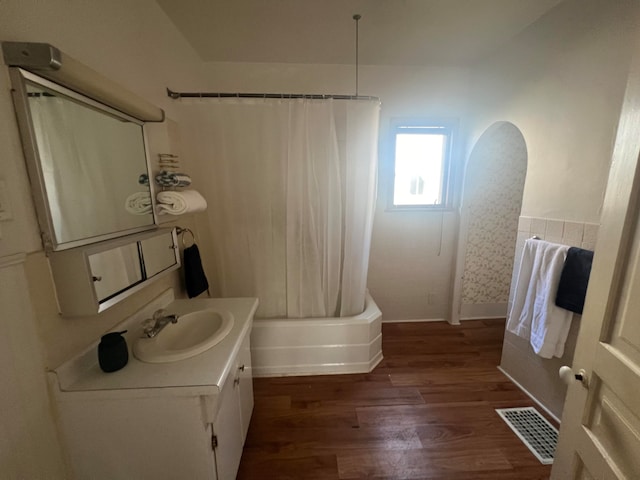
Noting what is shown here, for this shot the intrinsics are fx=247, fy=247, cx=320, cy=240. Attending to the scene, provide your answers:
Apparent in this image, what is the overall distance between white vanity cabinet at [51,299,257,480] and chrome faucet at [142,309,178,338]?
0.16 metres

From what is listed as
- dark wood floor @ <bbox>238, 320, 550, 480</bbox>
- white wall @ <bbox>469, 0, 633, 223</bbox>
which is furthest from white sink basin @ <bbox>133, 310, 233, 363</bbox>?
white wall @ <bbox>469, 0, 633, 223</bbox>

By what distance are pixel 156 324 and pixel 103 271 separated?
36 centimetres

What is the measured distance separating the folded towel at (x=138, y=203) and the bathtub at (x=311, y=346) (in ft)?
3.75

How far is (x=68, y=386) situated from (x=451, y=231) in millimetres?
Result: 2938

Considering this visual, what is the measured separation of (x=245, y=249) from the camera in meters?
1.95

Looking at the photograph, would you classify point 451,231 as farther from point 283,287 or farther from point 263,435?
point 263,435

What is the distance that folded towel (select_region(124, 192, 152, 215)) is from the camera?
1233 millimetres

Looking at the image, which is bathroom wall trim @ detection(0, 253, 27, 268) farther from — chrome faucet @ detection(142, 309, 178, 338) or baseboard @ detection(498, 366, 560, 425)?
baseboard @ detection(498, 366, 560, 425)

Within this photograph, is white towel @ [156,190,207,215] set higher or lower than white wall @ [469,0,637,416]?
lower

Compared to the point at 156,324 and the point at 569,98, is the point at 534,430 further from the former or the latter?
the point at 156,324

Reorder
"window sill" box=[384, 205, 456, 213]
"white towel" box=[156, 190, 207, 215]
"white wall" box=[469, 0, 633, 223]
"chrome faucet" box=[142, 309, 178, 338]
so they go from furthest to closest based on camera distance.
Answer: "window sill" box=[384, 205, 456, 213] < "white towel" box=[156, 190, 207, 215] < "white wall" box=[469, 0, 633, 223] < "chrome faucet" box=[142, 309, 178, 338]

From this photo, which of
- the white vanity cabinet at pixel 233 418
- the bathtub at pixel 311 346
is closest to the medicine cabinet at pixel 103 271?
Result: the white vanity cabinet at pixel 233 418

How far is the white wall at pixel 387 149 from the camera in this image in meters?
2.25

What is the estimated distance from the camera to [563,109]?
150 centimetres
